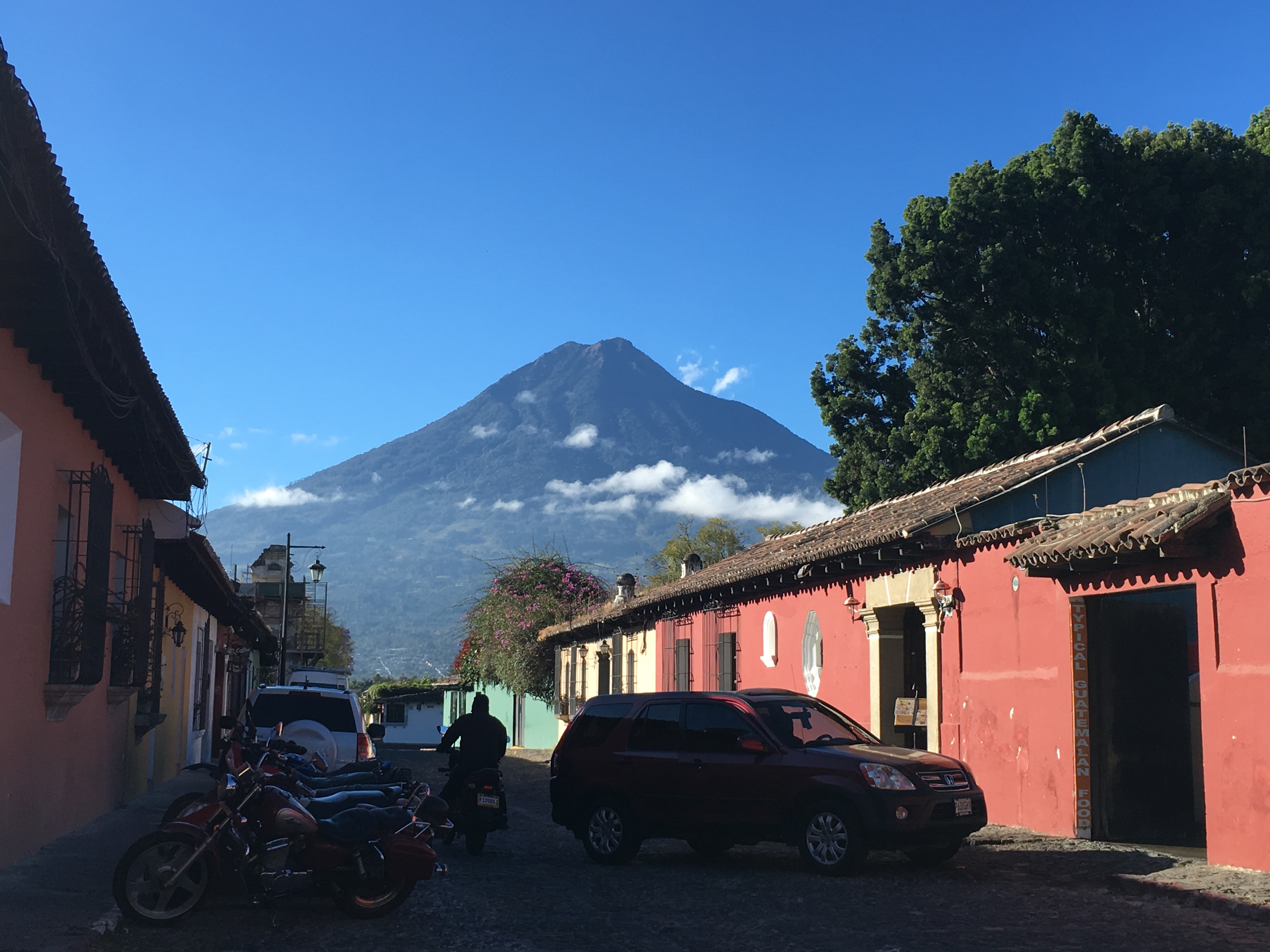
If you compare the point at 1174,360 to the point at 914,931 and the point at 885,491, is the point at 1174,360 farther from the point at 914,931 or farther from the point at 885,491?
the point at 914,931

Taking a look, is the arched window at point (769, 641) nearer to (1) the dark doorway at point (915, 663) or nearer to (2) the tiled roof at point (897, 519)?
(2) the tiled roof at point (897, 519)

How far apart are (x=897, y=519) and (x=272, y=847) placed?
437 inches

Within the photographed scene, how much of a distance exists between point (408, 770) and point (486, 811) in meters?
1.20

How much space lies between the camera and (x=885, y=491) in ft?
97.7

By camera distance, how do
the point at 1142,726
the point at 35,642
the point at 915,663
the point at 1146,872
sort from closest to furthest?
the point at 1146,872, the point at 35,642, the point at 1142,726, the point at 915,663

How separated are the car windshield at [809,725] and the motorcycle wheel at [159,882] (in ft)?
17.9

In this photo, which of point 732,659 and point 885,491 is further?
point 885,491

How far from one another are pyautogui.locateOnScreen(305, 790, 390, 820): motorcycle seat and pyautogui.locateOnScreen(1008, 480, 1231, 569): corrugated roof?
6678 millimetres

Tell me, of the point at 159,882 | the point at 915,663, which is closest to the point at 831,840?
the point at 159,882

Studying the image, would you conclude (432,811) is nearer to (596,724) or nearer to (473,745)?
(596,724)

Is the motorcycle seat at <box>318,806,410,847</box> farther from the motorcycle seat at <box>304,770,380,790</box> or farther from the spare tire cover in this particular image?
the spare tire cover

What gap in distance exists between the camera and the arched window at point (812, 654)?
61.2 ft

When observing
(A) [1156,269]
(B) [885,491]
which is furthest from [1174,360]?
(B) [885,491]

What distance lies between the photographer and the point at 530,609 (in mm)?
40562
